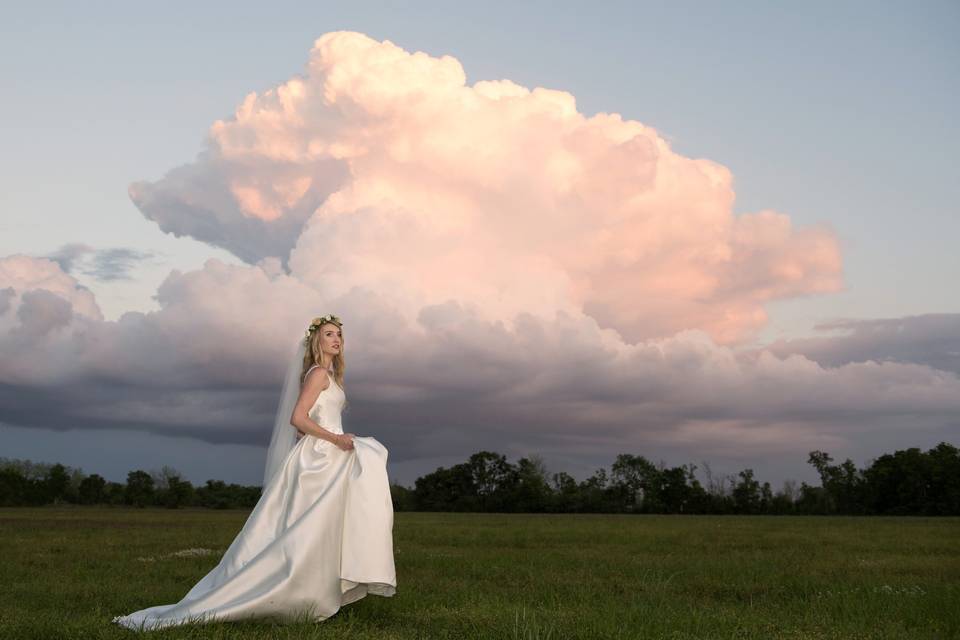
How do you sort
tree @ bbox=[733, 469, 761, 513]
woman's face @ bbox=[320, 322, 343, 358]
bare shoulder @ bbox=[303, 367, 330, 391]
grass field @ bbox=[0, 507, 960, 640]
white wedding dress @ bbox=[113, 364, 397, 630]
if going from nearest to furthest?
white wedding dress @ bbox=[113, 364, 397, 630] → grass field @ bbox=[0, 507, 960, 640] → bare shoulder @ bbox=[303, 367, 330, 391] → woman's face @ bbox=[320, 322, 343, 358] → tree @ bbox=[733, 469, 761, 513]

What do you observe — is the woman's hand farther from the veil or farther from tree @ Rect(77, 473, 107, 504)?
tree @ Rect(77, 473, 107, 504)

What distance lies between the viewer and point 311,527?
1023cm

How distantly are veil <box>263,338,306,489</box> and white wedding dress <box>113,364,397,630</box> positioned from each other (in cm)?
39

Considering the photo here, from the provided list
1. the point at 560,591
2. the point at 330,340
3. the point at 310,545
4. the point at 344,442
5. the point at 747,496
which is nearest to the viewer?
the point at 310,545

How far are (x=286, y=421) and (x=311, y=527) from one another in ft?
5.48

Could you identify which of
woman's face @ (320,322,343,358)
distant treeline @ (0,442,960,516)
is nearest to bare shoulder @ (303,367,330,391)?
woman's face @ (320,322,343,358)

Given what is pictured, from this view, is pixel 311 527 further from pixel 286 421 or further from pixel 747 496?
pixel 747 496

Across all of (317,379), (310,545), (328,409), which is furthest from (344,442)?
(310,545)

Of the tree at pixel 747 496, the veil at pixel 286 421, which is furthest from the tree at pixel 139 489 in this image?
the veil at pixel 286 421

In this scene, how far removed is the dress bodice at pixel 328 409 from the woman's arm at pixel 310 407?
0.09 m

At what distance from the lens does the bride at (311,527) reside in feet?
32.6

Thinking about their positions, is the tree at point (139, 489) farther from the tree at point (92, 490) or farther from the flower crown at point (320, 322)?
the flower crown at point (320, 322)

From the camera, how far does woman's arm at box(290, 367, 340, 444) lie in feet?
35.0

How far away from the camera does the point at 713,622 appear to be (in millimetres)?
10758
